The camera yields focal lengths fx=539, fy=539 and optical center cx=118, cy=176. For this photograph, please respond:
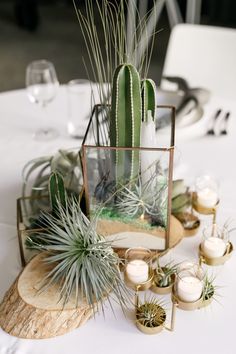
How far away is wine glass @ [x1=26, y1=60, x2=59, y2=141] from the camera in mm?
1536

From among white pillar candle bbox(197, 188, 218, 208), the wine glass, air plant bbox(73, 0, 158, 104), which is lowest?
white pillar candle bbox(197, 188, 218, 208)

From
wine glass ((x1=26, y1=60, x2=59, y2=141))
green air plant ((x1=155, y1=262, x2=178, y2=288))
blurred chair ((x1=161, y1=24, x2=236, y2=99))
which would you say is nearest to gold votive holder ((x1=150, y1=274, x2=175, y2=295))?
green air plant ((x1=155, y1=262, x2=178, y2=288))

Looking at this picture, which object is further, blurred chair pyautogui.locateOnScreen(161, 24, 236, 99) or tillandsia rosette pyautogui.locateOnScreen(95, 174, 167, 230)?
blurred chair pyautogui.locateOnScreen(161, 24, 236, 99)

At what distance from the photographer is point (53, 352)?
887mm

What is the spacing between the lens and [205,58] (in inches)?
81.4

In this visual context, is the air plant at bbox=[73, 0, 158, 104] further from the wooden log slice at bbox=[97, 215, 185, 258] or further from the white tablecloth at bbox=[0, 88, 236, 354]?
the white tablecloth at bbox=[0, 88, 236, 354]

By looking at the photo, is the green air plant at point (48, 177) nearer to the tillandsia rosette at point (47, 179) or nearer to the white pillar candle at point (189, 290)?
the tillandsia rosette at point (47, 179)

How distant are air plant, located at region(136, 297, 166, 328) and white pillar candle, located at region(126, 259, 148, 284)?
5 cm

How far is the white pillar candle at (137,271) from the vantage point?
98 centimetres

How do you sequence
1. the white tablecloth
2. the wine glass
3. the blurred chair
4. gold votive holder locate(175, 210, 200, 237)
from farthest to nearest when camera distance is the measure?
1. the blurred chair
2. the wine glass
3. gold votive holder locate(175, 210, 200, 237)
4. the white tablecloth

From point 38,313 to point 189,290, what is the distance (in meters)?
0.26

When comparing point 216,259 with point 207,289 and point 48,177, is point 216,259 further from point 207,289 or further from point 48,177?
point 48,177

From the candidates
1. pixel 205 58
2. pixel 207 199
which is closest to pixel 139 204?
pixel 207 199

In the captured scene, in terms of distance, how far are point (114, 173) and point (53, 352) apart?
33cm
